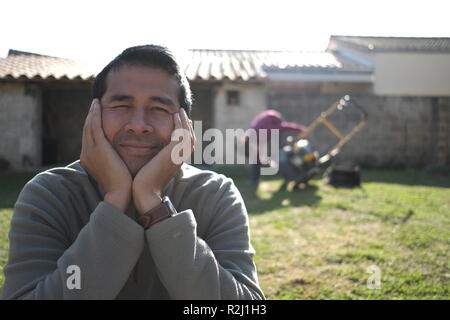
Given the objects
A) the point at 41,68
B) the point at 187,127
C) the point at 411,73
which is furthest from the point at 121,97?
the point at 411,73

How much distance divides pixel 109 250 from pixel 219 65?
11.8m

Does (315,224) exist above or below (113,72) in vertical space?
below

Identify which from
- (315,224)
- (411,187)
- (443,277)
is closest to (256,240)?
(315,224)

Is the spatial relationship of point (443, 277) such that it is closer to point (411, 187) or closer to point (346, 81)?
point (411, 187)

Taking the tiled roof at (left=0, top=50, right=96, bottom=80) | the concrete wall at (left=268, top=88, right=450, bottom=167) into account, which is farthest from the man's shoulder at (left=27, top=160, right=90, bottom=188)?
the concrete wall at (left=268, top=88, right=450, bottom=167)

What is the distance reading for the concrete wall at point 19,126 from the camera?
9.60 meters

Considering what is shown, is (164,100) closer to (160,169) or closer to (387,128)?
(160,169)

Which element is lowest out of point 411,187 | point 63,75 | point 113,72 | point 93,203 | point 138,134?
point 411,187

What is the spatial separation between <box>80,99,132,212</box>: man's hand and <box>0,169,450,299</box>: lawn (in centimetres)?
181

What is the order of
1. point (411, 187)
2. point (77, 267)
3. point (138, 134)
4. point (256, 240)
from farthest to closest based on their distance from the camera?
point (411, 187)
point (256, 240)
point (138, 134)
point (77, 267)

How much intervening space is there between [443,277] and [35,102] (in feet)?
32.0

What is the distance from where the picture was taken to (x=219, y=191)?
5.44ft

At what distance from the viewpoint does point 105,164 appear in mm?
1424

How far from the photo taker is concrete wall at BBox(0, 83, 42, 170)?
9602 millimetres
